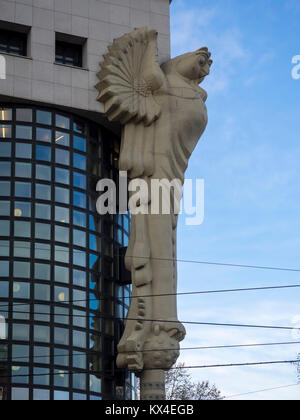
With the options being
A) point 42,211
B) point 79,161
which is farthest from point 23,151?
point 42,211

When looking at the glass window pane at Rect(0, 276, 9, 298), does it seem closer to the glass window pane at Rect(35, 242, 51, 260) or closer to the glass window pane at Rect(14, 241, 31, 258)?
the glass window pane at Rect(14, 241, 31, 258)

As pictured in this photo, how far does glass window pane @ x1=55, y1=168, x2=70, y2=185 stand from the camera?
3059cm

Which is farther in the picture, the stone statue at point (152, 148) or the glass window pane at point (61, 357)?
the stone statue at point (152, 148)

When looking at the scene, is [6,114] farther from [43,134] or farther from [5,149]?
[43,134]

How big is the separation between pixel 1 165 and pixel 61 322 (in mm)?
4981

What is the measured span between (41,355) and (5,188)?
5.03 metres

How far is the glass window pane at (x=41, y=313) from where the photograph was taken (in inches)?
1133

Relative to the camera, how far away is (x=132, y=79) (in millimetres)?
31281

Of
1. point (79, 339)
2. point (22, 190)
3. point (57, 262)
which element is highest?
point (22, 190)

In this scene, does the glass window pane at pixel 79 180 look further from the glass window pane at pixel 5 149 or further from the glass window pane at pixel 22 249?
the glass window pane at pixel 22 249

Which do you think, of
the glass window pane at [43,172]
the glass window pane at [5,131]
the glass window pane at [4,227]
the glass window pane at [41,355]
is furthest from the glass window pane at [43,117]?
the glass window pane at [41,355]

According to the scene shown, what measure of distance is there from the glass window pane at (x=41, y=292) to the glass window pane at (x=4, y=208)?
231 centimetres

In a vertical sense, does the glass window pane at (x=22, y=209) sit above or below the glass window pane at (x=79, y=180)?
below
